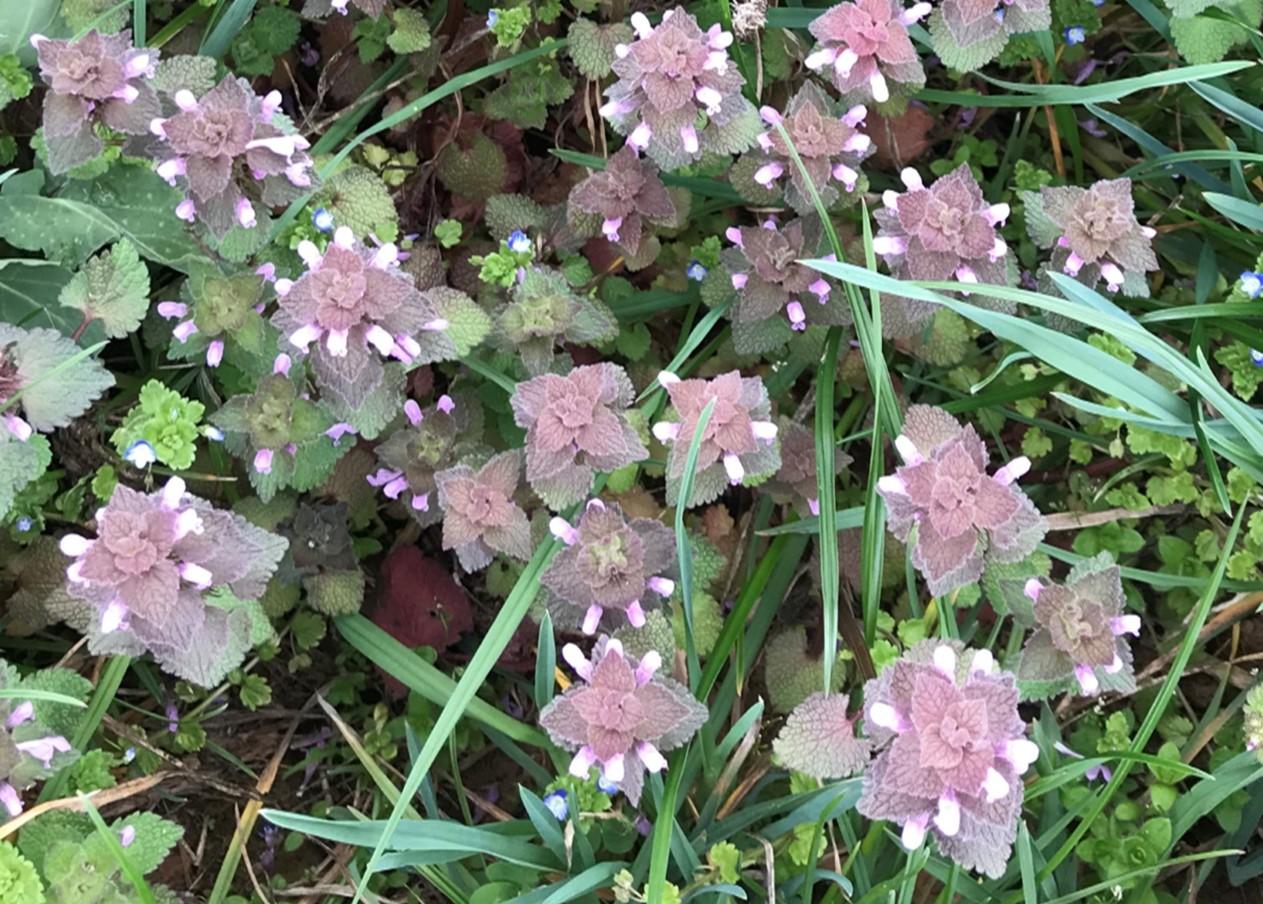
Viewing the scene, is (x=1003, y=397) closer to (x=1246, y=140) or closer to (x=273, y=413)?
(x=1246, y=140)

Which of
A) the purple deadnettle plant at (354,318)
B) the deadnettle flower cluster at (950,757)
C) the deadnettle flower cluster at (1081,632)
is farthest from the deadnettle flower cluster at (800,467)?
the purple deadnettle plant at (354,318)

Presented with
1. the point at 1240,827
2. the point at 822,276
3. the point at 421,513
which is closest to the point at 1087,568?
the point at 822,276

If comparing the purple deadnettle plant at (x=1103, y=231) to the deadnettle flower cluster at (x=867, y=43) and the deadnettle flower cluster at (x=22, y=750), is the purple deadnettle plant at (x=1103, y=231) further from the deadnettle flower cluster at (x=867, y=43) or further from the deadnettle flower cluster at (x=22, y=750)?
the deadnettle flower cluster at (x=22, y=750)

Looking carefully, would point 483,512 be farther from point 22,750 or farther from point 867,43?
point 867,43

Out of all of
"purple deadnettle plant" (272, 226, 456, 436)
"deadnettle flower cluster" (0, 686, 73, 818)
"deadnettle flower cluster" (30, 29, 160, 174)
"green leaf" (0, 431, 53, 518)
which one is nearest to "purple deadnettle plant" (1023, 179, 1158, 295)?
"purple deadnettle plant" (272, 226, 456, 436)

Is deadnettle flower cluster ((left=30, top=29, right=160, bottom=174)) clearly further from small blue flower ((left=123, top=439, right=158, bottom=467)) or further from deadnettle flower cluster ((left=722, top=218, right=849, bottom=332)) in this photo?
deadnettle flower cluster ((left=722, top=218, right=849, bottom=332))
